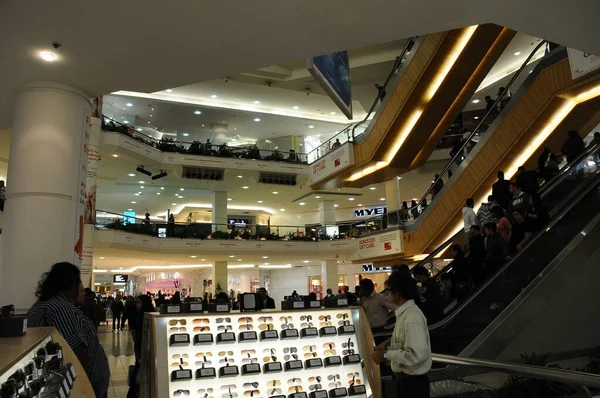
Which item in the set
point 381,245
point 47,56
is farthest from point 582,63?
point 47,56

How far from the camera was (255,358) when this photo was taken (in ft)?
12.7

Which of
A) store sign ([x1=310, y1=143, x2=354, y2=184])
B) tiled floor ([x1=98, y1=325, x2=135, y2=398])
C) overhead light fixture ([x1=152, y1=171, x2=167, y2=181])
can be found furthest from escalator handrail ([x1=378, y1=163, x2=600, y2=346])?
overhead light fixture ([x1=152, y1=171, x2=167, y2=181])

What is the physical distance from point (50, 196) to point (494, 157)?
1095cm

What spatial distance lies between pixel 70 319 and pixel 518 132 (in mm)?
11284

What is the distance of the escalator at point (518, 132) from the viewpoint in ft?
34.2

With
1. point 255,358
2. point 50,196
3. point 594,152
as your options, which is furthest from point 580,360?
point 50,196

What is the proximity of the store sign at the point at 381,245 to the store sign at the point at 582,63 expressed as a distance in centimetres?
744

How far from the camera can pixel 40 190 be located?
3.79m

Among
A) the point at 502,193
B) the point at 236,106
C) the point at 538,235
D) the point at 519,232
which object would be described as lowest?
the point at 538,235

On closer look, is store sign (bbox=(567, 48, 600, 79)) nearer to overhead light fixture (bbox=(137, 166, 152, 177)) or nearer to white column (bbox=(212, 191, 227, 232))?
overhead light fixture (bbox=(137, 166, 152, 177))

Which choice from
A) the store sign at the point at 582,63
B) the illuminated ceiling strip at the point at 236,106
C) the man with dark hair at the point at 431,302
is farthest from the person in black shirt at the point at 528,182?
the illuminated ceiling strip at the point at 236,106

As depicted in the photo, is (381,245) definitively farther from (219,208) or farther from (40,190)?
(40,190)

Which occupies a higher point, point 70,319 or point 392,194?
point 392,194

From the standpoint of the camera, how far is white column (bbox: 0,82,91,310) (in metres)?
3.70
